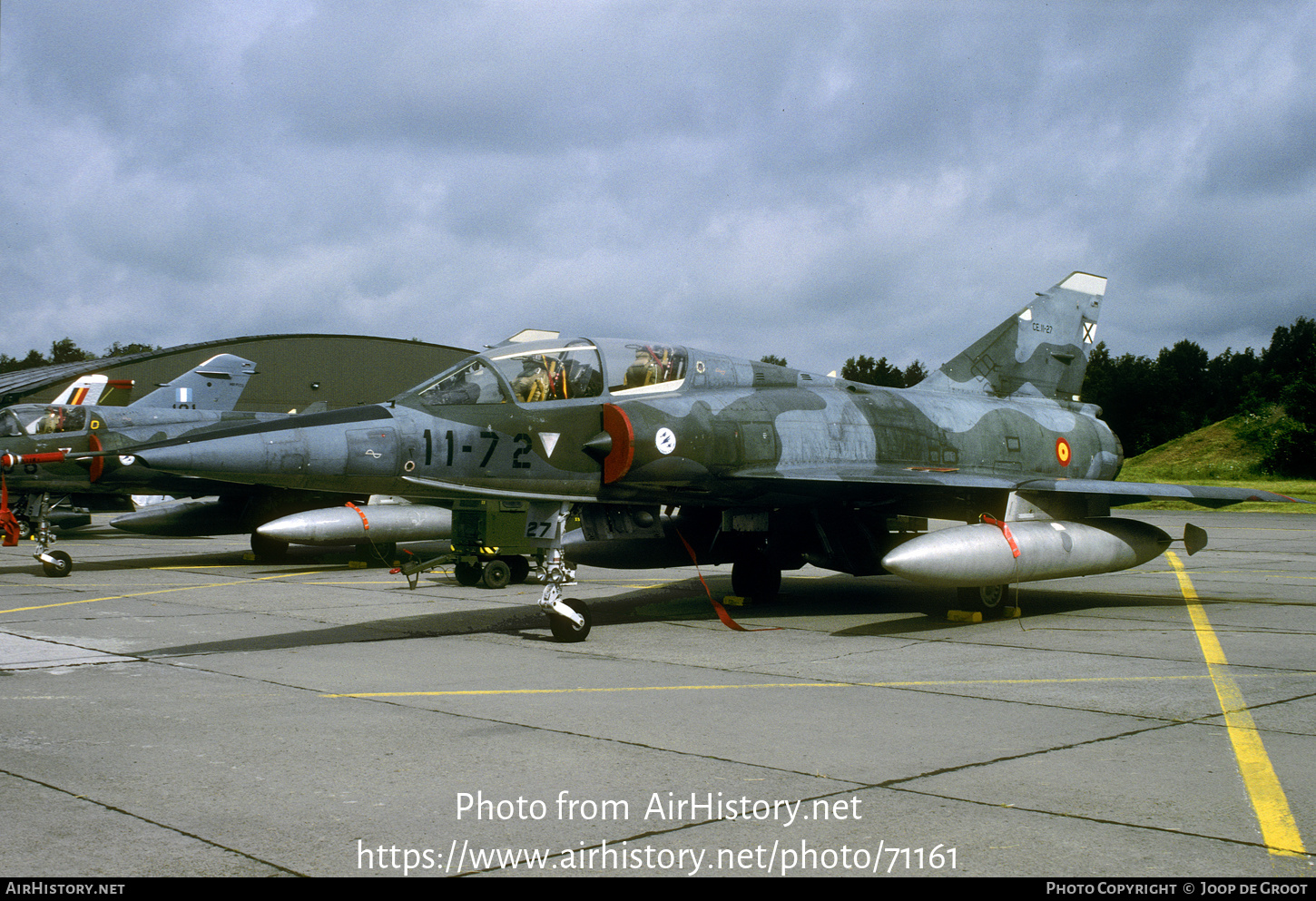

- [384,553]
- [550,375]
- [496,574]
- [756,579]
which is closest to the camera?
[550,375]

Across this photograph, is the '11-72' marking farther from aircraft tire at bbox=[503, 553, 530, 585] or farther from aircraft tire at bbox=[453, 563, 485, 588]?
aircraft tire at bbox=[503, 553, 530, 585]

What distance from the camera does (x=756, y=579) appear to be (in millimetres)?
12859

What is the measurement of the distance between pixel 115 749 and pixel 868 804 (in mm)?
3929

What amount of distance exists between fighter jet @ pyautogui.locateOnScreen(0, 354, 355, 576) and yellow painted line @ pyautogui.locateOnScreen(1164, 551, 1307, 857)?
14.9 meters

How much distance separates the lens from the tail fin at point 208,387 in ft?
72.2

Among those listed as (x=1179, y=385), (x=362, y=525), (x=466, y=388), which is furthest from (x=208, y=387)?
(x=1179, y=385)

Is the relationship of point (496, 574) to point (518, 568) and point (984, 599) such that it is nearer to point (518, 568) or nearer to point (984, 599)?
point (518, 568)

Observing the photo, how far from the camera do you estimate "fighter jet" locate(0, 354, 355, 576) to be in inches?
646

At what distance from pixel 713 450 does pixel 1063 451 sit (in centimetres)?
618

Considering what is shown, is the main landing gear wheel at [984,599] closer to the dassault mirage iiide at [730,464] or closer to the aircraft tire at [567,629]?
the dassault mirage iiide at [730,464]

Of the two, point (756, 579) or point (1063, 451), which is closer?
point (756, 579)

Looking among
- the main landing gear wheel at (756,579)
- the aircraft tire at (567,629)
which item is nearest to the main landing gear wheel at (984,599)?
the main landing gear wheel at (756,579)

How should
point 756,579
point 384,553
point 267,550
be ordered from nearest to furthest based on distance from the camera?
point 756,579 → point 384,553 → point 267,550

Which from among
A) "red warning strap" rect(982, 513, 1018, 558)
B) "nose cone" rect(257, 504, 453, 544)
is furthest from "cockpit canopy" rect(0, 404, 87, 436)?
"red warning strap" rect(982, 513, 1018, 558)
